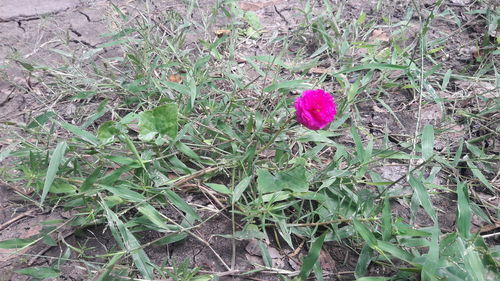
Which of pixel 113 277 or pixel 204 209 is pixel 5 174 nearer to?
pixel 113 277

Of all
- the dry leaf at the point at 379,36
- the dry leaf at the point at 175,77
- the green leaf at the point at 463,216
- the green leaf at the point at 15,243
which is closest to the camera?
the green leaf at the point at 463,216

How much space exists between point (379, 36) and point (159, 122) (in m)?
1.41

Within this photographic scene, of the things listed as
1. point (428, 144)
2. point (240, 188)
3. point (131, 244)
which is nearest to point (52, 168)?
point (131, 244)

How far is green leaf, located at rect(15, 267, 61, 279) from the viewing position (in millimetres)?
1271

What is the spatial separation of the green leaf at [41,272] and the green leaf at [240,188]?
57cm

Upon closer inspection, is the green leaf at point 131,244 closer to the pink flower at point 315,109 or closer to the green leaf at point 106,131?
the green leaf at point 106,131

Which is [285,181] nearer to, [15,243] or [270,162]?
[270,162]

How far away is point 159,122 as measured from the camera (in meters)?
1.44

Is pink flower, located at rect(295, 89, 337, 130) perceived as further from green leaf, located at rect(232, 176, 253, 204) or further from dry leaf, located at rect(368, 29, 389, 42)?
dry leaf, located at rect(368, 29, 389, 42)

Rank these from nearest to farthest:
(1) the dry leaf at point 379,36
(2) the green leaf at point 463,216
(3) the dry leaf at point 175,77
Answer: (2) the green leaf at point 463,216 < (3) the dry leaf at point 175,77 < (1) the dry leaf at point 379,36

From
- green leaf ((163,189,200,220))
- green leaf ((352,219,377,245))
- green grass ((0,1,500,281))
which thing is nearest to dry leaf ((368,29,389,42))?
green grass ((0,1,500,281))

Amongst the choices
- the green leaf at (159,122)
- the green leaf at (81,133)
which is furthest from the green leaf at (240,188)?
the green leaf at (81,133)

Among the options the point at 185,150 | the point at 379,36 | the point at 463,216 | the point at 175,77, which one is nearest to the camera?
the point at 463,216

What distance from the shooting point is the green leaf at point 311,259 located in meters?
1.23
